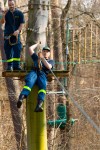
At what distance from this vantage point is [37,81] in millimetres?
7852

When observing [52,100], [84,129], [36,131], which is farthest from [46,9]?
[84,129]

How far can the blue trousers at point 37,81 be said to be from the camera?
7656 mm

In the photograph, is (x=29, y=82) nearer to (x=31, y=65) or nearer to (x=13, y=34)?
(x=31, y=65)

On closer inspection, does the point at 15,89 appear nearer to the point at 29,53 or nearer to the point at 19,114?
the point at 19,114

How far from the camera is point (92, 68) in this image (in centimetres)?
2248

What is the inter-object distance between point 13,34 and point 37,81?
90cm

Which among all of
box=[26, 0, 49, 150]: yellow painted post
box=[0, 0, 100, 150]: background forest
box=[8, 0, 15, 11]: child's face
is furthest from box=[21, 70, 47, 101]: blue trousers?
box=[0, 0, 100, 150]: background forest

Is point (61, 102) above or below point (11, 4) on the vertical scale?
below

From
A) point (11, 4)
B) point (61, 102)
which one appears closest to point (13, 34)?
point (11, 4)

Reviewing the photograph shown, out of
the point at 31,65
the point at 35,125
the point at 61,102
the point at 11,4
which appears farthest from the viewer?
the point at 61,102

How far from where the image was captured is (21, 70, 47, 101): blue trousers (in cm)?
766

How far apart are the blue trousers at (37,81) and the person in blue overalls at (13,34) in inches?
21.8

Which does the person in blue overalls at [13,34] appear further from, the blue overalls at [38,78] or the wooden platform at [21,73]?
the blue overalls at [38,78]

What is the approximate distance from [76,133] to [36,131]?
7969 millimetres
